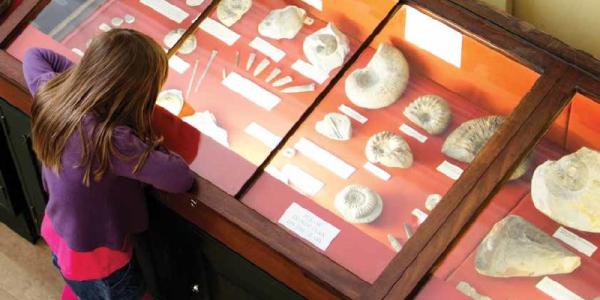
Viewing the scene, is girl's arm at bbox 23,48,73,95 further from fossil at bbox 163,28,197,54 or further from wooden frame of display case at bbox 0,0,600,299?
wooden frame of display case at bbox 0,0,600,299

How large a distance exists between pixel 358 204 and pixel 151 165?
637 mm

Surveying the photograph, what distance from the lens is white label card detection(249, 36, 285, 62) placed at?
3732 millimetres

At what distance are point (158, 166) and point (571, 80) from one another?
3.97ft

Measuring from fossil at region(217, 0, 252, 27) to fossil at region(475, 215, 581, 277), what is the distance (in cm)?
120

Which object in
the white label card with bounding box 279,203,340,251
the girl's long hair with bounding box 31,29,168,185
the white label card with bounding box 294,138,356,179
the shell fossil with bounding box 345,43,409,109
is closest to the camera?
the girl's long hair with bounding box 31,29,168,185

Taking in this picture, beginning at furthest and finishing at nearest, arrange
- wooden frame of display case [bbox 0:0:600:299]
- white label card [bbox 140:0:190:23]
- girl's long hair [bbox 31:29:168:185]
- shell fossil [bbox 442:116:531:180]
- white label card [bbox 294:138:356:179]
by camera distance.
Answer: white label card [bbox 140:0:190:23]
white label card [bbox 294:138:356:179]
shell fossil [bbox 442:116:531:180]
wooden frame of display case [bbox 0:0:600:299]
girl's long hair [bbox 31:29:168:185]

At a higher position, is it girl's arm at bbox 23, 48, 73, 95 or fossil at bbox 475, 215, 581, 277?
fossil at bbox 475, 215, 581, 277

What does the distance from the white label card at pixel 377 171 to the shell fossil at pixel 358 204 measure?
0.07m

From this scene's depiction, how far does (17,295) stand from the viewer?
4422mm

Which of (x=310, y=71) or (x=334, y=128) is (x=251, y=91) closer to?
(x=310, y=71)

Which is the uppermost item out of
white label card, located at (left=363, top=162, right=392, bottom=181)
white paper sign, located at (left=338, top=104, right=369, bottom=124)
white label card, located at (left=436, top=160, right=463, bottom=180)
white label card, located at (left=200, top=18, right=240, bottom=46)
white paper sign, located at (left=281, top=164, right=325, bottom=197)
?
white label card, located at (left=436, top=160, right=463, bottom=180)

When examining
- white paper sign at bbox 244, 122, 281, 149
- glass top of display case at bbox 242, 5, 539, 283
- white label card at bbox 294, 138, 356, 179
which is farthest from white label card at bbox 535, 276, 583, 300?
white paper sign at bbox 244, 122, 281, 149

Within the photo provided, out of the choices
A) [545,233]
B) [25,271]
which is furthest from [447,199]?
[25,271]

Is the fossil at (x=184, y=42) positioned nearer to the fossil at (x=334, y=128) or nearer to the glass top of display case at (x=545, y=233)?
the fossil at (x=334, y=128)
